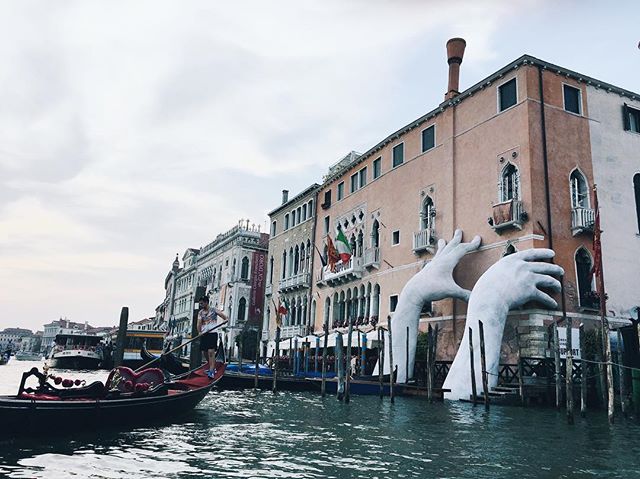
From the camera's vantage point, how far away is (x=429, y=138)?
22.1m

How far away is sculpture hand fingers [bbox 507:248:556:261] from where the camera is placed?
15672 millimetres

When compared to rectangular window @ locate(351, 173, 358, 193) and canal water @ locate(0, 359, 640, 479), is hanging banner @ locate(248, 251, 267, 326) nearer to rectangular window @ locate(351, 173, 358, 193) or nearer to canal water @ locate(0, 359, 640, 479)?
rectangular window @ locate(351, 173, 358, 193)

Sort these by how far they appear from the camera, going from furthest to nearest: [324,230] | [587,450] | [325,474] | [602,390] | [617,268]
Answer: [324,230], [617,268], [602,390], [587,450], [325,474]

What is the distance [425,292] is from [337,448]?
36.1 ft

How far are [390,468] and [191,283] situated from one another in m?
52.0

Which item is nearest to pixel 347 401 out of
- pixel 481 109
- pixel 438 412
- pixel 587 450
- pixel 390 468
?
pixel 438 412

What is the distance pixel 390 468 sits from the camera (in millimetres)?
6586

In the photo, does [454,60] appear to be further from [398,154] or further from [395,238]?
[395,238]

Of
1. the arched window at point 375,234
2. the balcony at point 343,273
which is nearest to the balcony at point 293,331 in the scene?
the balcony at point 343,273

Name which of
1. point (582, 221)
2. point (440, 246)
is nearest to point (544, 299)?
point (582, 221)

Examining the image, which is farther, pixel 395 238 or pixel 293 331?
pixel 293 331

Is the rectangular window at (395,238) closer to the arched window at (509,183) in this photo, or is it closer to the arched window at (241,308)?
the arched window at (509,183)

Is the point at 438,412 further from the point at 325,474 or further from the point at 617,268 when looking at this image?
the point at 617,268

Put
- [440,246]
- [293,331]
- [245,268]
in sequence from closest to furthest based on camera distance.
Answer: [440,246] → [293,331] → [245,268]
